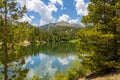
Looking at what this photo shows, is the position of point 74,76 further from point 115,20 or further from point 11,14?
point 11,14

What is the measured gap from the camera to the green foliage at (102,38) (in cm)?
2634

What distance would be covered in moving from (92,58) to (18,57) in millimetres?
10891

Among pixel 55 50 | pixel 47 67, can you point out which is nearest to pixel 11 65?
pixel 47 67

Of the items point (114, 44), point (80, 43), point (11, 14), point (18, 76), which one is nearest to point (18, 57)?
point (18, 76)

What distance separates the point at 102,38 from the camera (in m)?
26.1

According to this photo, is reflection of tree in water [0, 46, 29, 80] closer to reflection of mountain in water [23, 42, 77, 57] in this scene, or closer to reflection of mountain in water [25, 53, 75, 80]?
reflection of mountain in water [25, 53, 75, 80]

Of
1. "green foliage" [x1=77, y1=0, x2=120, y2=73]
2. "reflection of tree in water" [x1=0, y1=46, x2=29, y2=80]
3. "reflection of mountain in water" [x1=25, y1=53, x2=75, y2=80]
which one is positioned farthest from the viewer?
"reflection of mountain in water" [x1=25, y1=53, x2=75, y2=80]

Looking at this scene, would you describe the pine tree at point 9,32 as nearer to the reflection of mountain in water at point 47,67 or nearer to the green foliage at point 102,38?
the green foliage at point 102,38

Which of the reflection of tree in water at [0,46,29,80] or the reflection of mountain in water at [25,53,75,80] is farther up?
the reflection of tree in water at [0,46,29,80]

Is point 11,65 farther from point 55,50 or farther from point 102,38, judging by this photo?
point 55,50

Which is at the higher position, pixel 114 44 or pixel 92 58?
pixel 114 44

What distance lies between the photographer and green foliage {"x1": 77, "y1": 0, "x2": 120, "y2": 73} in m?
26.3

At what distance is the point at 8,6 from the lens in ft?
65.9

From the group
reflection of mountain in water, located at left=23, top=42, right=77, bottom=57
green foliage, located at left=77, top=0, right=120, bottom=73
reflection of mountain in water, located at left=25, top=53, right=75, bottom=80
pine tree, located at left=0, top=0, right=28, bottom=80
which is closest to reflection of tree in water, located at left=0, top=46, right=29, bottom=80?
pine tree, located at left=0, top=0, right=28, bottom=80
